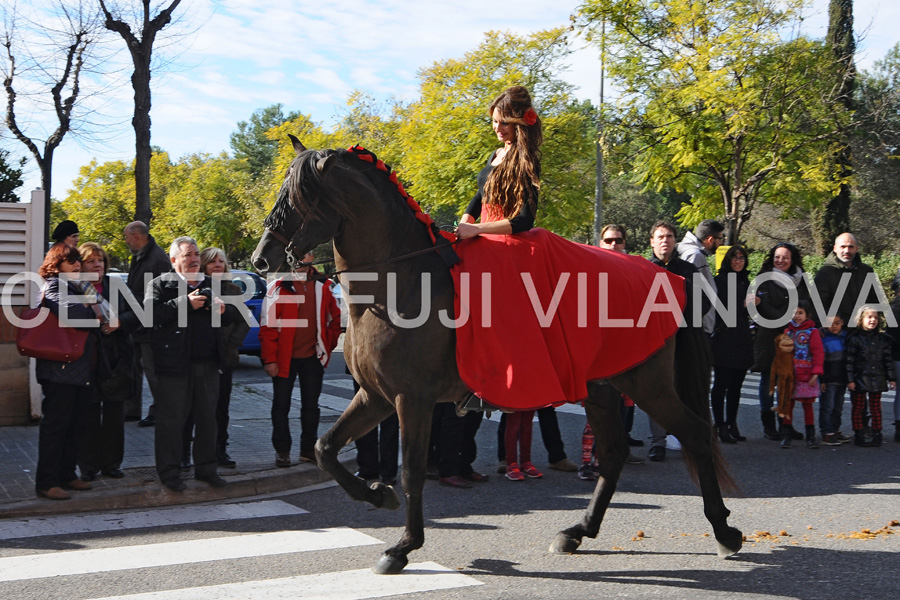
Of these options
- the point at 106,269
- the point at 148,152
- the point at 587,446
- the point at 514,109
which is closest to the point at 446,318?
the point at 514,109

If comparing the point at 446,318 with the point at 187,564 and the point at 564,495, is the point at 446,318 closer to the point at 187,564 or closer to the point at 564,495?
the point at 187,564

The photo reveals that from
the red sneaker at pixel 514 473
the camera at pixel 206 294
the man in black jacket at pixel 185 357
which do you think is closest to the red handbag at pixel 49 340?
the man in black jacket at pixel 185 357

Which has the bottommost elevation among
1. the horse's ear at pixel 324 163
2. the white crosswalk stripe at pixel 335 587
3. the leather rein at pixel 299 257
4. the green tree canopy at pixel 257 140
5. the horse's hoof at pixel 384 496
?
the white crosswalk stripe at pixel 335 587

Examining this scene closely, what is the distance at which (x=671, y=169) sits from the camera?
20.3m

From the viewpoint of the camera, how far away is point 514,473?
24.8ft

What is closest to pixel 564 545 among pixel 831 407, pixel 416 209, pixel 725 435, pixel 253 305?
pixel 416 209

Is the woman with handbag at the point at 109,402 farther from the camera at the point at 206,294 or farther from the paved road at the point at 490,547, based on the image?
the paved road at the point at 490,547

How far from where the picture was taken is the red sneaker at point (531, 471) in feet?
25.0

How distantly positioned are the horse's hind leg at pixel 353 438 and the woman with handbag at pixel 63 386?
8.78 feet

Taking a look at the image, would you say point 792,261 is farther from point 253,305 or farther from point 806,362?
point 253,305

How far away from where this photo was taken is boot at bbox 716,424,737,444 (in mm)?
9359

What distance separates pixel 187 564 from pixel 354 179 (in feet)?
7.96

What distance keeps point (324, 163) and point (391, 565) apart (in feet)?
7.25

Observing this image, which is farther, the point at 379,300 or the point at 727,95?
the point at 727,95
